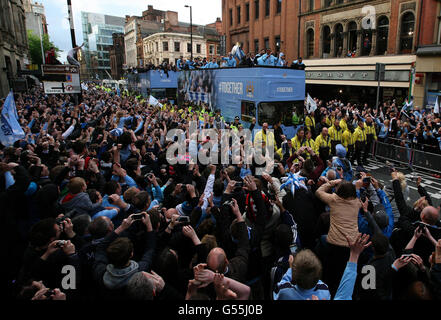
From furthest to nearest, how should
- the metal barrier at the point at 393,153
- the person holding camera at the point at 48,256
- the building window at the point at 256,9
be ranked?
the building window at the point at 256,9, the metal barrier at the point at 393,153, the person holding camera at the point at 48,256

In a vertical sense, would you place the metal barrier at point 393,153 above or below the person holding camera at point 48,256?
below

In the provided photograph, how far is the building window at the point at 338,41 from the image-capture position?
24.7 meters

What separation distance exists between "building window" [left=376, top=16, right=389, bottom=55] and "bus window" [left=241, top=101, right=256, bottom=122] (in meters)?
15.8

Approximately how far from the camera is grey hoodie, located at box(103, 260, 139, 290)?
2258 millimetres

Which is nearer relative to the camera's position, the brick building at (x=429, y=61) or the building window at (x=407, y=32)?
the brick building at (x=429, y=61)

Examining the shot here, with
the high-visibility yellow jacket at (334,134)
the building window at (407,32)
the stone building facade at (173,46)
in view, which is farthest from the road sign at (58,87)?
the stone building facade at (173,46)

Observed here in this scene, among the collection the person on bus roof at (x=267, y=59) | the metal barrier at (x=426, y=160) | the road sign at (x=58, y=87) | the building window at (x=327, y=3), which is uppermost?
the building window at (x=327, y=3)

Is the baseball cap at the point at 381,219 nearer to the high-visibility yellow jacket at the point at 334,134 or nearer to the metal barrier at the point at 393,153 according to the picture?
the high-visibility yellow jacket at the point at 334,134

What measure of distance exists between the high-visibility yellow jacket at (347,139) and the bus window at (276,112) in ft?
7.05

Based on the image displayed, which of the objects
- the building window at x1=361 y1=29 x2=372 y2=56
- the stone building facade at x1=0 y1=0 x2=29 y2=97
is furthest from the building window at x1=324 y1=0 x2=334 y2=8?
the stone building facade at x1=0 y1=0 x2=29 y2=97

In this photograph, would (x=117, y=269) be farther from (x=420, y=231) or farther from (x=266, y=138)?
(x=266, y=138)
